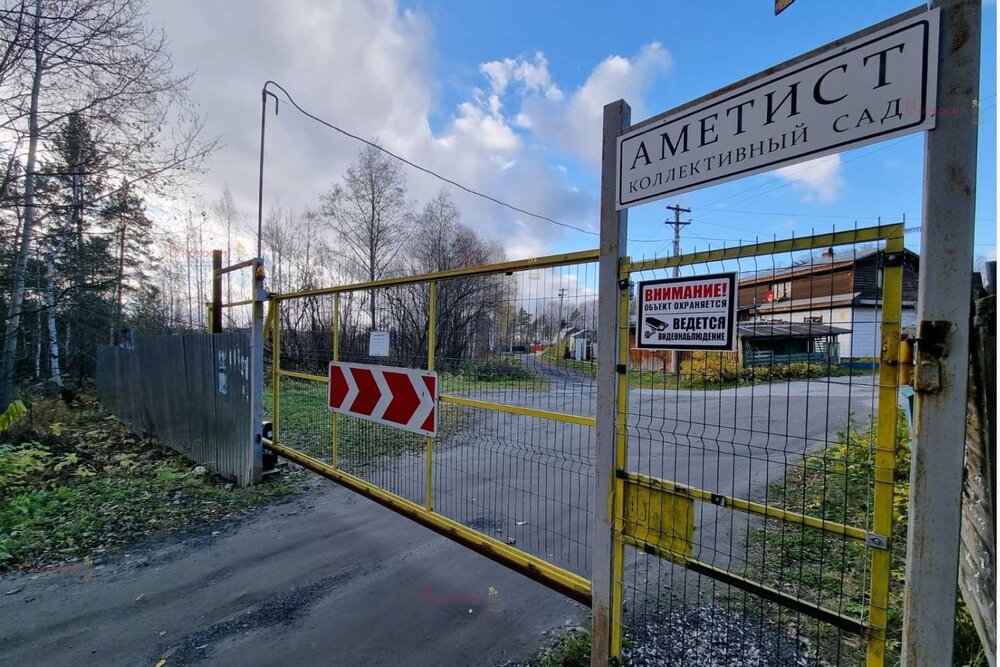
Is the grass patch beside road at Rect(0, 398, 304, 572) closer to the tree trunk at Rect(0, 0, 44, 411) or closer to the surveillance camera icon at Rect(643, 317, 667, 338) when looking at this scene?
the tree trunk at Rect(0, 0, 44, 411)

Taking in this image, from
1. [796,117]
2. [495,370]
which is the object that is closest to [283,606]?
[495,370]

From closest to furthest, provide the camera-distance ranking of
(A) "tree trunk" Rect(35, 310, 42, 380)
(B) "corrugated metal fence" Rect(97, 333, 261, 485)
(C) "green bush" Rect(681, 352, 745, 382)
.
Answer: (C) "green bush" Rect(681, 352, 745, 382) < (B) "corrugated metal fence" Rect(97, 333, 261, 485) < (A) "tree trunk" Rect(35, 310, 42, 380)

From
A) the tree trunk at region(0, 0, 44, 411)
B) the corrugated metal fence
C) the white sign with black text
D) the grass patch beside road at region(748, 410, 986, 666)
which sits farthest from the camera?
the tree trunk at region(0, 0, 44, 411)

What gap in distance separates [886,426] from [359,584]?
3357 millimetres

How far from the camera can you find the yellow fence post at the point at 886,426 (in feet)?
4.60

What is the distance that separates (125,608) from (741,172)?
4.52 meters

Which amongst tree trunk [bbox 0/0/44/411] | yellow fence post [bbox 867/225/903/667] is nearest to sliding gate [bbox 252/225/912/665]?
yellow fence post [bbox 867/225/903/667]

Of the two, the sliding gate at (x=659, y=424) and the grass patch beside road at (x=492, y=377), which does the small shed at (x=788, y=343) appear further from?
the grass patch beside road at (x=492, y=377)

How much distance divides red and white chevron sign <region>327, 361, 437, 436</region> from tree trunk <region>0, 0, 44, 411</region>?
557cm

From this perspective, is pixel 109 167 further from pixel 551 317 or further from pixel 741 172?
pixel 741 172

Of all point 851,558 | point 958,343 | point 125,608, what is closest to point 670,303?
point 958,343

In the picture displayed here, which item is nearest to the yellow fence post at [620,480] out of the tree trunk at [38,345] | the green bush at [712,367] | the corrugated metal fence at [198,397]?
the green bush at [712,367]

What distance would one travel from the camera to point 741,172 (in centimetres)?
172

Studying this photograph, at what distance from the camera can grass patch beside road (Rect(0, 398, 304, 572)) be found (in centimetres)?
410
